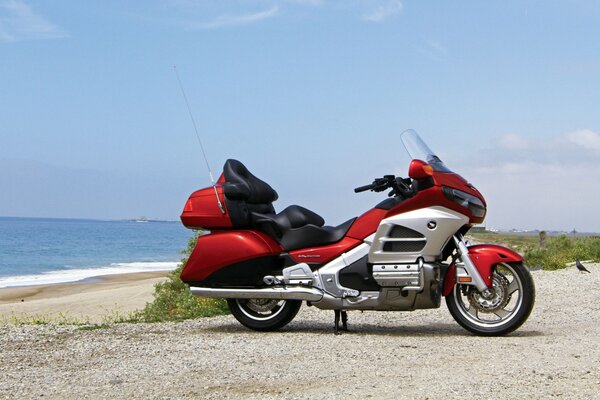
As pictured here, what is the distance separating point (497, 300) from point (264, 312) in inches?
99.8

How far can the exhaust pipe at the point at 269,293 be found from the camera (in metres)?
Result: 9.05

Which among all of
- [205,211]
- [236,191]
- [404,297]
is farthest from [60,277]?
[404,297]

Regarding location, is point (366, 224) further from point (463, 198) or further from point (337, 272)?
point (463, 198)

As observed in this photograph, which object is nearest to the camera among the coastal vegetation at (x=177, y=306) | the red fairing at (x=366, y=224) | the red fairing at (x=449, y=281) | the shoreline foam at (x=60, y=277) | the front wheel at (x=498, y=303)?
the front wheel at (x=498, y=303)

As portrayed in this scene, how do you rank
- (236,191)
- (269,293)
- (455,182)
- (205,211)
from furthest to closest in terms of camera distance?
(205,211)
(236,191)
(269,293)
(455,182)

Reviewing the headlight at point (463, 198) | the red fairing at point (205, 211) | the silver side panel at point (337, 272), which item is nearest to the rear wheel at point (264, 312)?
the silver side panel at point (337, 272)

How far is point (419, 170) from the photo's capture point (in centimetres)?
866

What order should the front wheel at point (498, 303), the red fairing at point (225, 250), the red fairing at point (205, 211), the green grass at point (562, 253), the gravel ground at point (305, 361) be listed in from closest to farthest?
the gravel ground at point (305, 361) < the front wheel at point (498, 303) < the red fairing at point (225, 250) < the red fairing at point (205, 211) < the green grass at point (562, 253)

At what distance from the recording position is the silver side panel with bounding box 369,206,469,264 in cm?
872

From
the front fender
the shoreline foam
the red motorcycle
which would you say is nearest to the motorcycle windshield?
the red motorcycle

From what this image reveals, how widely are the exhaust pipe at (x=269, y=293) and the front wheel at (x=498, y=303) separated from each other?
4.72 ft

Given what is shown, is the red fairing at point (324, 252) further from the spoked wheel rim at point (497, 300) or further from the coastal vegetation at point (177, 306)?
the coastal vegetation at point (177, 306)

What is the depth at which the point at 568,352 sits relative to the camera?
25.2ft

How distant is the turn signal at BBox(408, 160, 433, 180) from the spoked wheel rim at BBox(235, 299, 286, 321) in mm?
2016
